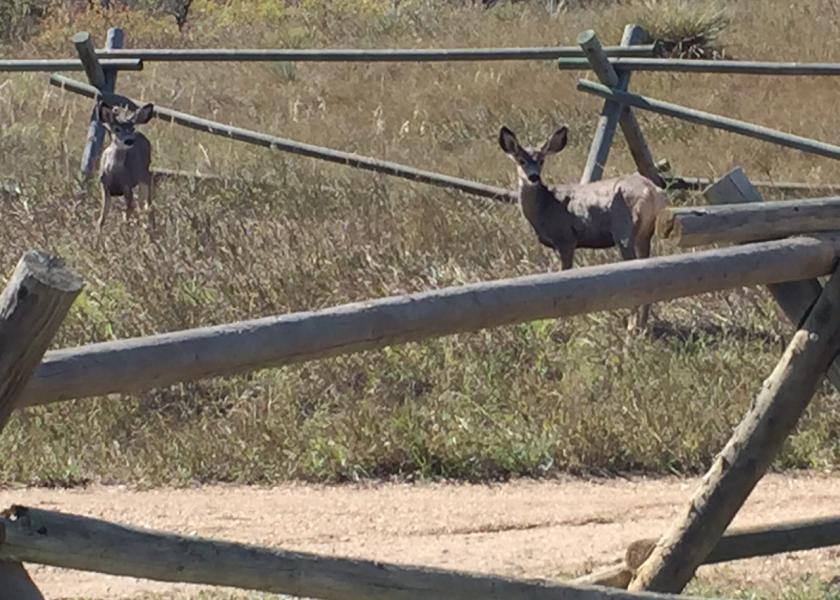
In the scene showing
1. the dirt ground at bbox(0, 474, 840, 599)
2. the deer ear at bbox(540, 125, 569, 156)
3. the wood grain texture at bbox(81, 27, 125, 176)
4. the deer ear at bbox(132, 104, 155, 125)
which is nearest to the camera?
the dirt ground at bbox(0, 474, 840, 599)

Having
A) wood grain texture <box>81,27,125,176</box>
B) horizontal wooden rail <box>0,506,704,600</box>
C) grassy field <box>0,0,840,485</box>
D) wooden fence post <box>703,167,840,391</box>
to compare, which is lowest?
horizontal wooden rail <box>0,506,704,600</box>

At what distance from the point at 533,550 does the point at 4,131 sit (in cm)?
1128

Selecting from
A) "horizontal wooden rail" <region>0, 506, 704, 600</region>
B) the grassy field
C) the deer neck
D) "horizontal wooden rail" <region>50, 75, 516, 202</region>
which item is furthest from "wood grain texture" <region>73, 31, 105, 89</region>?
"horizontal wooden rail" <region>0, 506, 704, 600</region>

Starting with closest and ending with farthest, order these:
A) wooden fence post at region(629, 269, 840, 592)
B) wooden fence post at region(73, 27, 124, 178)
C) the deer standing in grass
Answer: wooden fence post at region(629, 269, 840, 592), the deer standing in grass, wooden fence post at region(73, 27, 124, 178)

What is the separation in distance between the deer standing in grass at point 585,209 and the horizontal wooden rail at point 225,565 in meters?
5.35

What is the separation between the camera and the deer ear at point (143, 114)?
499 inches

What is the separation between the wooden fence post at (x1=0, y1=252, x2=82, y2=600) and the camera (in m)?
3.08

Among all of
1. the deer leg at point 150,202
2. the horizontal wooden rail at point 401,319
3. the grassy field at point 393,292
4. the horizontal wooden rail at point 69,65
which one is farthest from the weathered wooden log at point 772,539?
the horizontal wooden rail at point 69,65

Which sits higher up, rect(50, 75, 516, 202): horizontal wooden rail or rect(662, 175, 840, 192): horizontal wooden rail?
rect(50, 75, 516, 202): horizontal wooden rail

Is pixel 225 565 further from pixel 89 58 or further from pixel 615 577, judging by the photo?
pixel 89 58

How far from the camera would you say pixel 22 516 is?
10.6 ft

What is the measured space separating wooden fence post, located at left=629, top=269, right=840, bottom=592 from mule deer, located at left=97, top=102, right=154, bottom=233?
7422mm

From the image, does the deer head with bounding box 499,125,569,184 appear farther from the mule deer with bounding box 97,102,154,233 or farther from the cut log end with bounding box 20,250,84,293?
the cut log end with bounding box 20,250,84,293

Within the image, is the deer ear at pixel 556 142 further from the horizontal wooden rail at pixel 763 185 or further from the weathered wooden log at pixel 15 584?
the weathered wooden log at pixel 15 584
